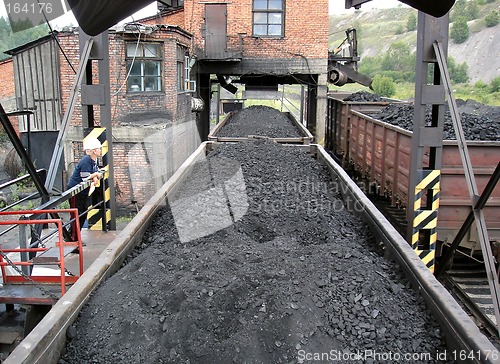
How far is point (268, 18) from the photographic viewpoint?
18.1m

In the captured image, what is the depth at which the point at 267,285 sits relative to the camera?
325 cm

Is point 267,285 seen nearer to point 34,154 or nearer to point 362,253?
point 362,253

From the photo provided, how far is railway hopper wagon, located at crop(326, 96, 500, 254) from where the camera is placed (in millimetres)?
6418

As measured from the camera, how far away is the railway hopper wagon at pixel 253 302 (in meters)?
2.77

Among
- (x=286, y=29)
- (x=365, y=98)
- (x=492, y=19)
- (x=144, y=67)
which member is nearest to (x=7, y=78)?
(x=144, y=67)

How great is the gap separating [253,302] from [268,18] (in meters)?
16.4

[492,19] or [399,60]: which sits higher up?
[492,19]

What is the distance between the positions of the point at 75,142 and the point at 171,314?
1290 centimetres

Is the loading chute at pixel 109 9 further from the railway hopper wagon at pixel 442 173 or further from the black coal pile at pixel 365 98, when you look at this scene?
the black coal pile at pixel 365 98

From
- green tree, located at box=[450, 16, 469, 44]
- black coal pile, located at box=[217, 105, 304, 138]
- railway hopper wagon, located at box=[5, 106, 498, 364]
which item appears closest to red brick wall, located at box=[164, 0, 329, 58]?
black coal pile, located at box=[217, 105, 304, 138]

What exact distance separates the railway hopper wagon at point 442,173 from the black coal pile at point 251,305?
2460 millimetres

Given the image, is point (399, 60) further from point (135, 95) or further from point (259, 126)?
point (259, 126)

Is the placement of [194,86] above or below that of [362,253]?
above

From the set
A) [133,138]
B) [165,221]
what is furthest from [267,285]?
[133,138]
